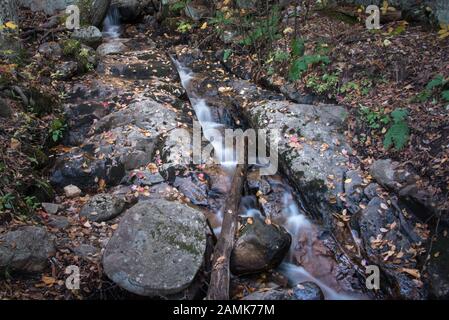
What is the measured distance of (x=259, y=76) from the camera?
889 centimetres

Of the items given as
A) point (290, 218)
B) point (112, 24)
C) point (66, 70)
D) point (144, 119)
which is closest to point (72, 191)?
point (144, 119)

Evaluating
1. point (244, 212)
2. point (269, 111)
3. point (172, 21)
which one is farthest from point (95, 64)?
point (244, 212)

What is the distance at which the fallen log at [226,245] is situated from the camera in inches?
173

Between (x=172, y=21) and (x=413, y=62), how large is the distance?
7460mm

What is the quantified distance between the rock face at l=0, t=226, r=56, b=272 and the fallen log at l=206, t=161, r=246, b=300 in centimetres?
198

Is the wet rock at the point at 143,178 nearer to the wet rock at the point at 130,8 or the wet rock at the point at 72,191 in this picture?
the wet rock at the point at 72,191

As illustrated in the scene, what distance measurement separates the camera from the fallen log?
440 centimetres

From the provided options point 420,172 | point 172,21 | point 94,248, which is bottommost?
point 94,248

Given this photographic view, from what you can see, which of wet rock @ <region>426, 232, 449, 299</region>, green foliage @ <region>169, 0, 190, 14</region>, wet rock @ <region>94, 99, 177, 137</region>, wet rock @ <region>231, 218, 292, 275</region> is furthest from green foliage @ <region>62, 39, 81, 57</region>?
wet rock @ <region>426, 232, 449, 299</region>

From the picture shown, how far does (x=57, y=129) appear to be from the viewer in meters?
6.85

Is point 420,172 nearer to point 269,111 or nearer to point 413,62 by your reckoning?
point 413,62

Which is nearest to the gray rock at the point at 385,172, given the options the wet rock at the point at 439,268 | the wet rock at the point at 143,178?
the wet rock at the point at 439,268

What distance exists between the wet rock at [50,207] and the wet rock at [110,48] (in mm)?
5451

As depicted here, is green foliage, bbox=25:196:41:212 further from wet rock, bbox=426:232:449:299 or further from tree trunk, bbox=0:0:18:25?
wet rock, bbox=426:232:449:299
